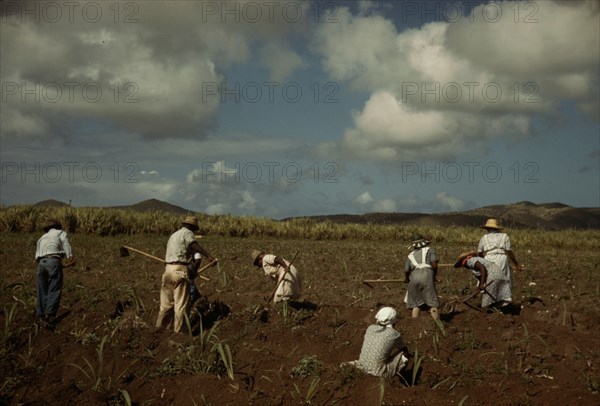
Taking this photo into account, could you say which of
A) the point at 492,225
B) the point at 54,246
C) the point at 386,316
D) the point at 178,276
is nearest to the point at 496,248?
the point at 492,225

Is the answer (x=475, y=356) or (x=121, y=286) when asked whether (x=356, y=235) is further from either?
(x=475, y=356)

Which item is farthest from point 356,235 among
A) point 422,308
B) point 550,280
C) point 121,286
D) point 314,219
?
point 422,308

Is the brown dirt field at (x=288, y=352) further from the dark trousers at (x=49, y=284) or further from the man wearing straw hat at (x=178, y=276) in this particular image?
the man wearing straw hat at (x=178, y=276)

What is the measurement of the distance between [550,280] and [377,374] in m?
10.7

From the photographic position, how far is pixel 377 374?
7902 mm

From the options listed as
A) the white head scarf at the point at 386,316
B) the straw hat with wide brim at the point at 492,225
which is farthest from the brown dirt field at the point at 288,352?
the straw hat with wide brim at the point at 492,225

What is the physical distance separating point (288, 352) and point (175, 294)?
98.0 inches

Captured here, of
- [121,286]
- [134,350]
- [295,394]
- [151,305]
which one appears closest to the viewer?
[295,394]

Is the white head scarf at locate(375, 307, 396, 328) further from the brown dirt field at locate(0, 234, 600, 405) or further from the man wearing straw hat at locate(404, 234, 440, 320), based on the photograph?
the man wearing straw hat at locate(404, 234, 440, 320)

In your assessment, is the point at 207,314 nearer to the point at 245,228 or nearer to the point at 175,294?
the point at 175,294

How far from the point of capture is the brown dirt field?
7.19 metres

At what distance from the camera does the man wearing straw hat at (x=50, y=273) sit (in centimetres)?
1137

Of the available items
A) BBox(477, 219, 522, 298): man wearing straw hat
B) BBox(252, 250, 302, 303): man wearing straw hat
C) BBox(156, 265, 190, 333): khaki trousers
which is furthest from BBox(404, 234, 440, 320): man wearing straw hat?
BBox(156, 265, 190, 333): khaki trousers

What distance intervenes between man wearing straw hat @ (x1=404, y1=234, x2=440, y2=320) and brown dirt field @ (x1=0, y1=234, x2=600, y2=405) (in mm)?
429
